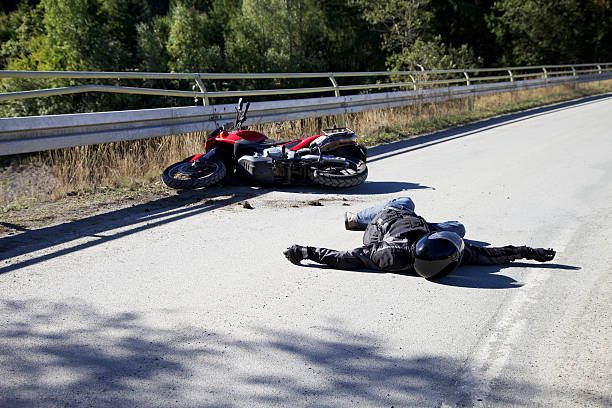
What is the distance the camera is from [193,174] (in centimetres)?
796

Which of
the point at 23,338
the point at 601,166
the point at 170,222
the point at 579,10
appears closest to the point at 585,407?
the point at 23,338

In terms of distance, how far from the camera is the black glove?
488 centimetres

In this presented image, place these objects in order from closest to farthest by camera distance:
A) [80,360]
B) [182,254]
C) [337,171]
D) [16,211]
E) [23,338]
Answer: [80,360], [23,338], [182,254], [16,211], [337,171]

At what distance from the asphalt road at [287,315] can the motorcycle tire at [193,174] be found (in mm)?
623

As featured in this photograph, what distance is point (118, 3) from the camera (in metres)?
47.5

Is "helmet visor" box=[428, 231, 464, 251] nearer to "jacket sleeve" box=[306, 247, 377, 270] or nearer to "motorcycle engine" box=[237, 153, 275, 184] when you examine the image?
"jacket sleeve" box=[306, 247, 377, 270]

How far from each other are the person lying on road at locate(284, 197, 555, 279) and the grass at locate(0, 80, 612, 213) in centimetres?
393

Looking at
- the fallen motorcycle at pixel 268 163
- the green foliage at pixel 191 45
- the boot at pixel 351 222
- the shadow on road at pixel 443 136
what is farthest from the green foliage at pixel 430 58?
the boot at pixel 351 222

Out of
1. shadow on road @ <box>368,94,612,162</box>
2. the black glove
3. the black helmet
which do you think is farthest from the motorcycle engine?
the black glove

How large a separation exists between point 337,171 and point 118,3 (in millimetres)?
44919

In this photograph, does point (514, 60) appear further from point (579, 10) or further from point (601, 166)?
point (601, 166)

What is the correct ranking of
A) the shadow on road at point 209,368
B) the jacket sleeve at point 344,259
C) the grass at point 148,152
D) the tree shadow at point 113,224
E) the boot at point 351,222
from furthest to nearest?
the grass at point 148,152 → the boot at point 351,222 → the tree shadow at point 113,224 → the jacket sleeve at point 344,259 → the shadow on road at point 209,368

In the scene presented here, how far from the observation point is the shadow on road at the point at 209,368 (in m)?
2.97

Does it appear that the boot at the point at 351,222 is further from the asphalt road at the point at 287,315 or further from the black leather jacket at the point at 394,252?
the black leather jacket at the point at 394,252
